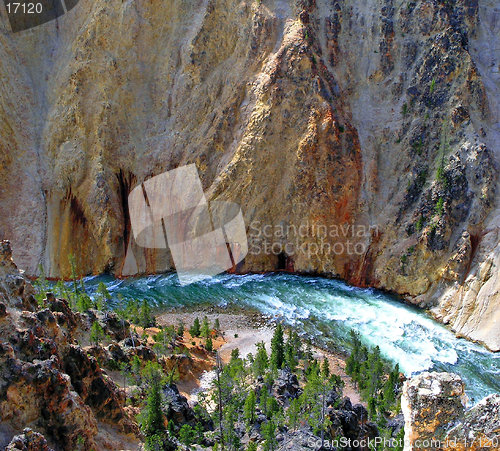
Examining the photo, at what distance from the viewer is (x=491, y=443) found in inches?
298

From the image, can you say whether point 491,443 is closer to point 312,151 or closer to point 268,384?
point 268,384

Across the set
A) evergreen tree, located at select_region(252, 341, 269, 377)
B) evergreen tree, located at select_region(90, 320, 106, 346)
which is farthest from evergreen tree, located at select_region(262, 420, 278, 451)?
evergreen tree, located at select_region(90, 320, 106, 346)

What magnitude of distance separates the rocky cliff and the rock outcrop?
1008 inches

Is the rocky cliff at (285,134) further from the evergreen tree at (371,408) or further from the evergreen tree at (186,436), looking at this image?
the evergreen tree at (186,436)

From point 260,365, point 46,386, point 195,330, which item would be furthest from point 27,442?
point 195,330

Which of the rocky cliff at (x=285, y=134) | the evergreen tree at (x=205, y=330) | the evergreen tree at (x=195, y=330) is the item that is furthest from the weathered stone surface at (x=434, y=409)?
the rocky cliff at (x=285, y=134)

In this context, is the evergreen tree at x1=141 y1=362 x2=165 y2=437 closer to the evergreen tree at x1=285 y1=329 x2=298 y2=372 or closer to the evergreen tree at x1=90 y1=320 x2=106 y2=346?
the evergreen tree at x1=90 y1=320 x2=106 y2=346

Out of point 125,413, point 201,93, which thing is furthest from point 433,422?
point 201,93

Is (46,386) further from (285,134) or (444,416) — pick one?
(285,134)

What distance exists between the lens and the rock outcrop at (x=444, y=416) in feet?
25.6

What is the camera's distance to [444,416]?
324 inches

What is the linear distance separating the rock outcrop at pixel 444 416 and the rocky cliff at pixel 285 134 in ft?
84.0

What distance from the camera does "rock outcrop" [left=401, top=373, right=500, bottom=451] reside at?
7.80m

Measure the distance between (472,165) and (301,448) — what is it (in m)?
27.6
